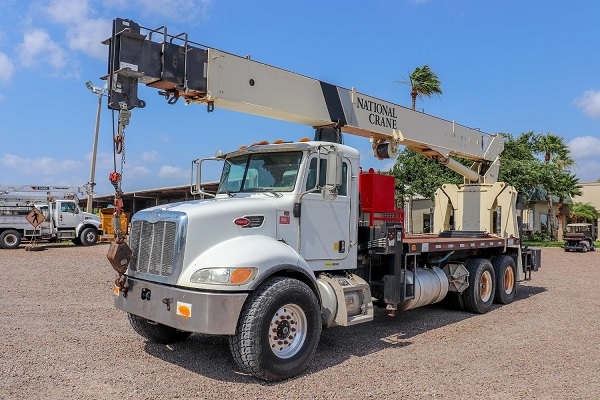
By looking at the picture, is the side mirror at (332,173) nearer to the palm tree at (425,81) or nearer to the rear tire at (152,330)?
the rear tire at (152,330)

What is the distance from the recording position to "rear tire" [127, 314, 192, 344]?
6.49 meters

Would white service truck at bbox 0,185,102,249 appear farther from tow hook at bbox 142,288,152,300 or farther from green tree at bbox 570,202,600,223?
green tree at bbox 570,202,600,223

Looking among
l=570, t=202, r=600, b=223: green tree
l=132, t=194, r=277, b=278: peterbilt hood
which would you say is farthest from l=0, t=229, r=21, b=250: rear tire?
l=570, t=202, r=600, b=223: green tree

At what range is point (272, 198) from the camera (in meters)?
6.14

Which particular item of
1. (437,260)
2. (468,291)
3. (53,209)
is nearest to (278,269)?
(437,260)

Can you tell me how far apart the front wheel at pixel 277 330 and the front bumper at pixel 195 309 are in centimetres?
17

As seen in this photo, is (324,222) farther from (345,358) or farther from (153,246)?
(153,246)

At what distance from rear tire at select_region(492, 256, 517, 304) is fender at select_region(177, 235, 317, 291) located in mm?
6123

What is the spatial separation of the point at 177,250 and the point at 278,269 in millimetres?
1088

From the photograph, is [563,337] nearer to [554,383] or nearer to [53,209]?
[554,383]

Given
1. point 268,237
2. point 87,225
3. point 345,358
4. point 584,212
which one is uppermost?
point 584,212

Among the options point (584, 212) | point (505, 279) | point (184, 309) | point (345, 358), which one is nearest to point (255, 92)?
point (184, 309)

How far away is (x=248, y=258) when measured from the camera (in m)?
5.31

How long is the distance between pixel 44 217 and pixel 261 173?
21.0 metres
